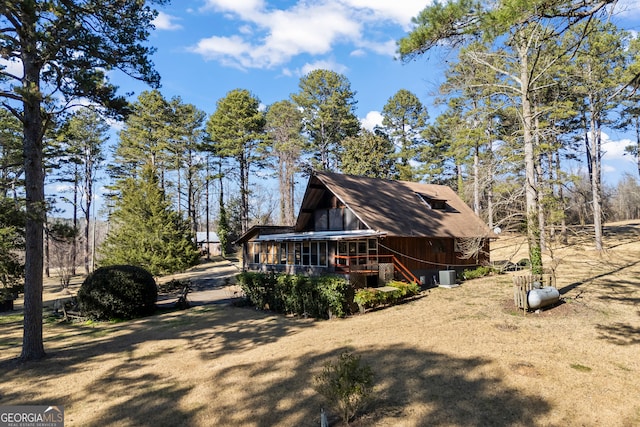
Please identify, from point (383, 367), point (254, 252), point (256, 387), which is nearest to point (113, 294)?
point (256, 387)

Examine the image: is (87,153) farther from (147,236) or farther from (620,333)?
(620,333)

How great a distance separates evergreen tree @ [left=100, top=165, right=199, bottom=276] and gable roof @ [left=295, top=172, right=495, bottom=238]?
1055 centimetres

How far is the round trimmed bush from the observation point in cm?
1745

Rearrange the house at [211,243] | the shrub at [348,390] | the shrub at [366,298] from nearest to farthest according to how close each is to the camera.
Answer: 1. the shrub at [348,390]
2. the shrub at [366,298]
3. the house at [211,243]

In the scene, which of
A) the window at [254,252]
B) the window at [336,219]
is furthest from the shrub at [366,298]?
the window at [254,252]

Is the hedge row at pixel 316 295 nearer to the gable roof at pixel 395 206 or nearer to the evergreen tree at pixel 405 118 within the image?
the gable roof at pixel 395 206

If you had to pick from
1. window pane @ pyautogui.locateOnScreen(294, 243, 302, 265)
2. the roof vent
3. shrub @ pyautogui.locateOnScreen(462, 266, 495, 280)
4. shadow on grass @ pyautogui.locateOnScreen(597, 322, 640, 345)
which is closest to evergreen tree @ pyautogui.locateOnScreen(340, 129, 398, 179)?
the roof vent

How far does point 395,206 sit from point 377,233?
463 cm

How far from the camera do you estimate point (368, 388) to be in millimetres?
6598

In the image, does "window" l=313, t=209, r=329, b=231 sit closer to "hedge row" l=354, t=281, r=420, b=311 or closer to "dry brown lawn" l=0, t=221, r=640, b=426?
"hedge row" l=354, t=281, r=420, b=311

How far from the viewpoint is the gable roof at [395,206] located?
789 inches

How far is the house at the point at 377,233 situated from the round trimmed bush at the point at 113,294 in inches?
369

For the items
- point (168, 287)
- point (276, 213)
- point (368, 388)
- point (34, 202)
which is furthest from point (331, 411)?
point (276, 213)

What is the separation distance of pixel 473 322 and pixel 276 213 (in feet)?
164
